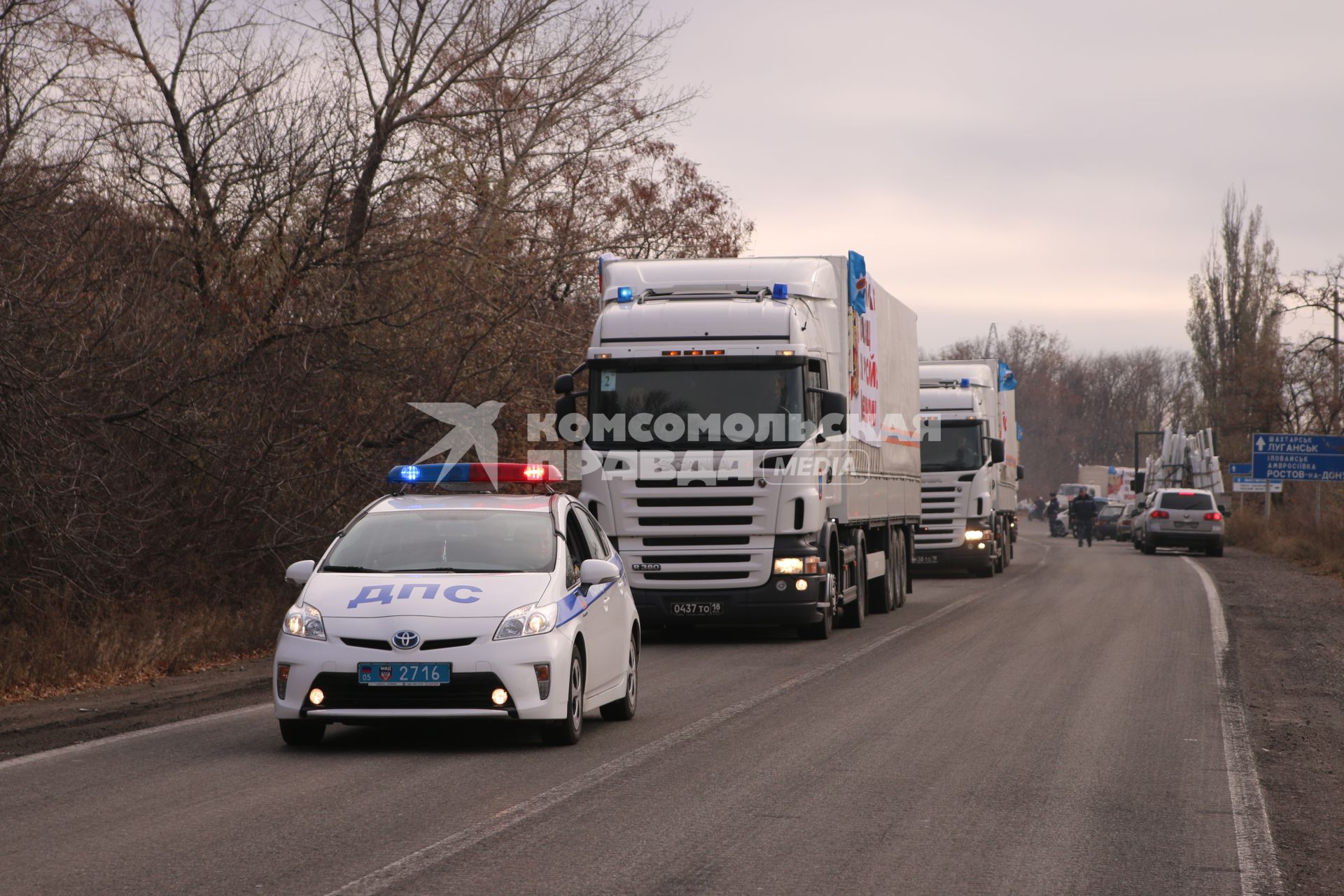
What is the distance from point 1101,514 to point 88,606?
61291 mm

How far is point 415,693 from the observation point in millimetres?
9398

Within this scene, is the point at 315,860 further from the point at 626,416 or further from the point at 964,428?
the point at 964,428

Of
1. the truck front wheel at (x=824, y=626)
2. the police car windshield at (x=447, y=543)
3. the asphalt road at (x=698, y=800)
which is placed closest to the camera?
the asphalt road at (x=698, y=800)

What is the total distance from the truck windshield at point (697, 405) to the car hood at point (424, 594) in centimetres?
750

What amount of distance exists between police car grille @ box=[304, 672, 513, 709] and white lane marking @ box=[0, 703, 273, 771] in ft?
5.58

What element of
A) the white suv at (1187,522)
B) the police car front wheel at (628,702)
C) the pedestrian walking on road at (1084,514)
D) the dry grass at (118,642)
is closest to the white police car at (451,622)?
the police car front wheel at (628,702)

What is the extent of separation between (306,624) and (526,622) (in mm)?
1297

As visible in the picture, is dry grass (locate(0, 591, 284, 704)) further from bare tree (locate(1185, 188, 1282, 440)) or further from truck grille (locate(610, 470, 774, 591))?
bare tree (locate(1185, 188, 1282, 440))

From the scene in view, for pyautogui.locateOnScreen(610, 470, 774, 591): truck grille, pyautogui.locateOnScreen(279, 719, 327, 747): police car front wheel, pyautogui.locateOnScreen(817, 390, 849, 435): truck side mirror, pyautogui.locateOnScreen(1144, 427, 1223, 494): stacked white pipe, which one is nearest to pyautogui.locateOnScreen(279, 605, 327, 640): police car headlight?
pyautogui.locateOnScreen(279, 719, 327, 747): police car front wheel

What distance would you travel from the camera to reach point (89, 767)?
9.15m

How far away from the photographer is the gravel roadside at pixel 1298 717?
7.23 metres

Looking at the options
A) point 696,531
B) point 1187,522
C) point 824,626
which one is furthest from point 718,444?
point 1187,522

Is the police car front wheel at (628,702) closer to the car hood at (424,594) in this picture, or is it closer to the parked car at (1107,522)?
the car hood at (424,594)

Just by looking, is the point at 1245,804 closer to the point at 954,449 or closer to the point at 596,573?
the point at 596,573
